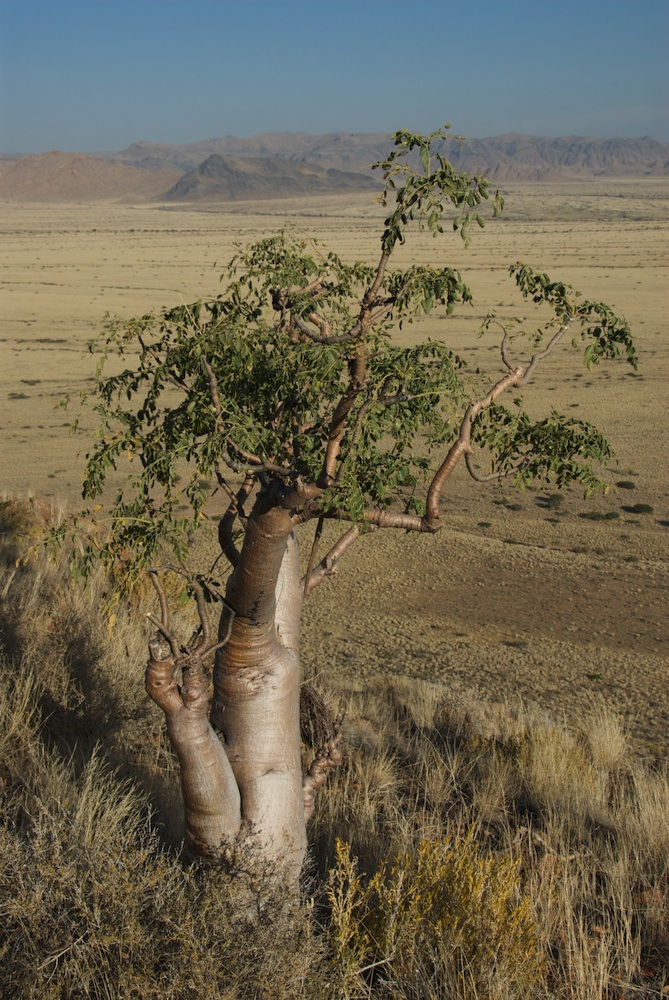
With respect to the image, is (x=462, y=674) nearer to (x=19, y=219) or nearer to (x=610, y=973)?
(x=610, y=973)

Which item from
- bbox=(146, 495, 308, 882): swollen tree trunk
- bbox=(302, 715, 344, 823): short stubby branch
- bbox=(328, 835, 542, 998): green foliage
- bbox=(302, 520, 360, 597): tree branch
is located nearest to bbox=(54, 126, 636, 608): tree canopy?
bbox=(146, 495, 308, 882): swollen tree trunk

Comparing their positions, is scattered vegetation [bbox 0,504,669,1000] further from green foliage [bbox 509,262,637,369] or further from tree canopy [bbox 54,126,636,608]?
green foliage [bbox 509,262,637,369]

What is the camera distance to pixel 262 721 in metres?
4.57

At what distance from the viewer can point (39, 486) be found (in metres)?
15.9

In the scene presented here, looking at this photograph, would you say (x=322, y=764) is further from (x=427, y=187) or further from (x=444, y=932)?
(x=427, y=187)

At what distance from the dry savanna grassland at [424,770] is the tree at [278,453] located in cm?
47

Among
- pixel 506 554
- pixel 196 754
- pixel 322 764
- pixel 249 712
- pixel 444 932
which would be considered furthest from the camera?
pixel 506 554

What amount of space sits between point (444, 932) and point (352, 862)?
58 cm

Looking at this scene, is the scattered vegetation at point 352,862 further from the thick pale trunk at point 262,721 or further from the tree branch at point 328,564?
the tree branch at point 328,564

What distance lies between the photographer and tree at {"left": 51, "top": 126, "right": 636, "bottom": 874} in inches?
150

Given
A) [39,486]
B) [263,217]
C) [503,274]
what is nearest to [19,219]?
[263,217]

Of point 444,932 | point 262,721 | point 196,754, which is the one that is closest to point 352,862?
point 444,932

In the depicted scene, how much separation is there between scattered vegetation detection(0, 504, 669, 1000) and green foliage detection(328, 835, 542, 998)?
0.01 meters

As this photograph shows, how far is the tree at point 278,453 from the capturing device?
382 cm
